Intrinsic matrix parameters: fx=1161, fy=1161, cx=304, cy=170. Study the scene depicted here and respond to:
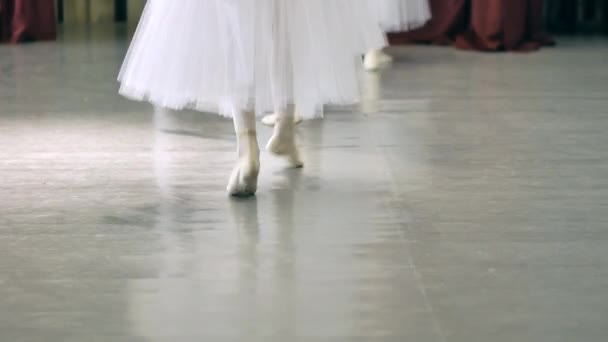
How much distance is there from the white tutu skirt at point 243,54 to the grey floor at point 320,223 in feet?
0.85

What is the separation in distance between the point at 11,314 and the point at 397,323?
68 cm

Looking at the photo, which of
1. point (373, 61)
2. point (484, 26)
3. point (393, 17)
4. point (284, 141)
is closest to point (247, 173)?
point (284, 141)

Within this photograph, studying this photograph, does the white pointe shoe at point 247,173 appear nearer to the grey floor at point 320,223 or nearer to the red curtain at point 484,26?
the grey floor at point 320,223

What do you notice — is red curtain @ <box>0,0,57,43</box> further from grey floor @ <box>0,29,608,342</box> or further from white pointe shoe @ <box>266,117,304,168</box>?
white pointe shoe @ <box>266,117,304,168</box>

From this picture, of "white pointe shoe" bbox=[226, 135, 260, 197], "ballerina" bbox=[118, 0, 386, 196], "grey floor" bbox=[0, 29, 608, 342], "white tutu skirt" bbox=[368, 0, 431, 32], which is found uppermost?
"ballerina" bbox=[118, 0, 386, 196]

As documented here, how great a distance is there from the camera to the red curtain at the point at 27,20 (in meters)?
5.81

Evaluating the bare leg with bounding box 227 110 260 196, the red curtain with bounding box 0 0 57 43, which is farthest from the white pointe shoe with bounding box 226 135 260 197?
the red curtain with bounding box 0 0 57 43

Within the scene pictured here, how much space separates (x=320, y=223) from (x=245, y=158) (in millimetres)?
315

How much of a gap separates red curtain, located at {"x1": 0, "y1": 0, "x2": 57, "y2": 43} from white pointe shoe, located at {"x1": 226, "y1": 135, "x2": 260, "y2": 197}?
10.6 feet

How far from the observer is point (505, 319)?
2018 mm

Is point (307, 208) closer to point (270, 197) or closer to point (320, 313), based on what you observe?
point (270, 197)

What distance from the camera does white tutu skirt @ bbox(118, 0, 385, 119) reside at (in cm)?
272

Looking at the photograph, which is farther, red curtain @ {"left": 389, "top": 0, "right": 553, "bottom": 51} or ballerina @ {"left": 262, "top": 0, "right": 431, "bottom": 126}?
red curtain @ {"left": 389, "top": 0, "right": 553, "bottom": 51}

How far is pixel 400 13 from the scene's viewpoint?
5.32 meters
